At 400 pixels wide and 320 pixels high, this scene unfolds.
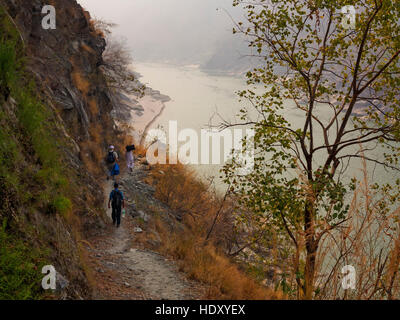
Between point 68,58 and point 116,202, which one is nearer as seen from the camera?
point 116,202

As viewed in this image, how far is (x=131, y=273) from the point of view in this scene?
741 cm

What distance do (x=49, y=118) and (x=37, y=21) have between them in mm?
6191

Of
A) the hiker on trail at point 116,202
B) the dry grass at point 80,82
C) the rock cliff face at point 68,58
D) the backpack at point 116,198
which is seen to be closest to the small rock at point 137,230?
the hiker on trail at point 116,202

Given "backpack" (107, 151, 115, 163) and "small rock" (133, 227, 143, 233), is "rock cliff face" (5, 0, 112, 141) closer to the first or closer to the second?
"backpack" (107, 151, 115, 163)

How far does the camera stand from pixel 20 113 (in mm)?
5102

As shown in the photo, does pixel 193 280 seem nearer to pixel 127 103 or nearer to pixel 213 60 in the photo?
pixel 127 103

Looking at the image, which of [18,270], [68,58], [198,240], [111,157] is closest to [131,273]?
[18,270]

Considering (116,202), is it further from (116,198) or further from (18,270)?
(18,270)

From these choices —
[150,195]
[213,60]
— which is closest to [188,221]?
[150,195]

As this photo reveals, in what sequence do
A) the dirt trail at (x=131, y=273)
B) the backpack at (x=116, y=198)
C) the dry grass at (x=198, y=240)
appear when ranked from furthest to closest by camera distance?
1. the backpack at (x=116, y=198)
2. the dry grass at (x=198, y=240)
3. the dirt trail at (x=131, y=273)

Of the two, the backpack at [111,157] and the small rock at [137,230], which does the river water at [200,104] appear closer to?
the backpack at [111,157]

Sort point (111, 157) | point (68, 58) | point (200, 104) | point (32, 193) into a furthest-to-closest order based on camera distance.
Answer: point (200, 104) → point (68, 58) → point (111, 157) → point (32, 193)

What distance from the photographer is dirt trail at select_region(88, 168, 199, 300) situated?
20.9 ft

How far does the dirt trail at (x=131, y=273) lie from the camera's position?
6.37 meters
